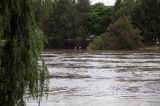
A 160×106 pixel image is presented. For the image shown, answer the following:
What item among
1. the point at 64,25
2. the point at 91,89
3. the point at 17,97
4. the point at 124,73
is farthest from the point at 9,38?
the point at 64,25

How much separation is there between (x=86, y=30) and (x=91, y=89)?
79.6m

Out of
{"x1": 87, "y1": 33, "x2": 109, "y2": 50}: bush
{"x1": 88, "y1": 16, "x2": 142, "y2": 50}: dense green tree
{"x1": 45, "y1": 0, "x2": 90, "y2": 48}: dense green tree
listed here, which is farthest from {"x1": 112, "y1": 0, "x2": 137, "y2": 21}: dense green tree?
{"x1": 87, "y1": 33, "x2": 109, "y2": 50}: bush

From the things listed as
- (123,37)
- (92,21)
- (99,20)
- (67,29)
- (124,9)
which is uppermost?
(124,9)

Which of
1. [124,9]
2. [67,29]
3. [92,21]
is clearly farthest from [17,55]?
[92,21]

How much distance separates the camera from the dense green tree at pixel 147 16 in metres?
89.1

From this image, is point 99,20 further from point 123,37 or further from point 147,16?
point 123,37

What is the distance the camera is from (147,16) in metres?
89.1

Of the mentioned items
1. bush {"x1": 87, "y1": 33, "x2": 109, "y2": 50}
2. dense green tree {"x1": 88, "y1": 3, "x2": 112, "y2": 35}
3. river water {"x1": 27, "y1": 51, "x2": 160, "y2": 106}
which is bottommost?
river water {"x1": 27, "y1": 51, "x2": 160, "y2": 106}

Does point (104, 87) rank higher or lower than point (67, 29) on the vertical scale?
lower

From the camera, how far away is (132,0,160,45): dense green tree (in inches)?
3506

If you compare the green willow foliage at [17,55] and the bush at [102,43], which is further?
the bush at [102,43]

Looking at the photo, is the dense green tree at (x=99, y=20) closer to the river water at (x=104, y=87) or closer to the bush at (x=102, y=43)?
the bush at (x=102, y=43)

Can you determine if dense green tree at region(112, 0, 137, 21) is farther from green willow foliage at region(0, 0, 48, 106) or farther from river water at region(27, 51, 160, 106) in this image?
green willow foliage at region(0, 0, 48, 106)

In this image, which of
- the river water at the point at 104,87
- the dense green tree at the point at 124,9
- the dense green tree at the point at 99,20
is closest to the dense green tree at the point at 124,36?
the dense green tree at the point at 124,9
